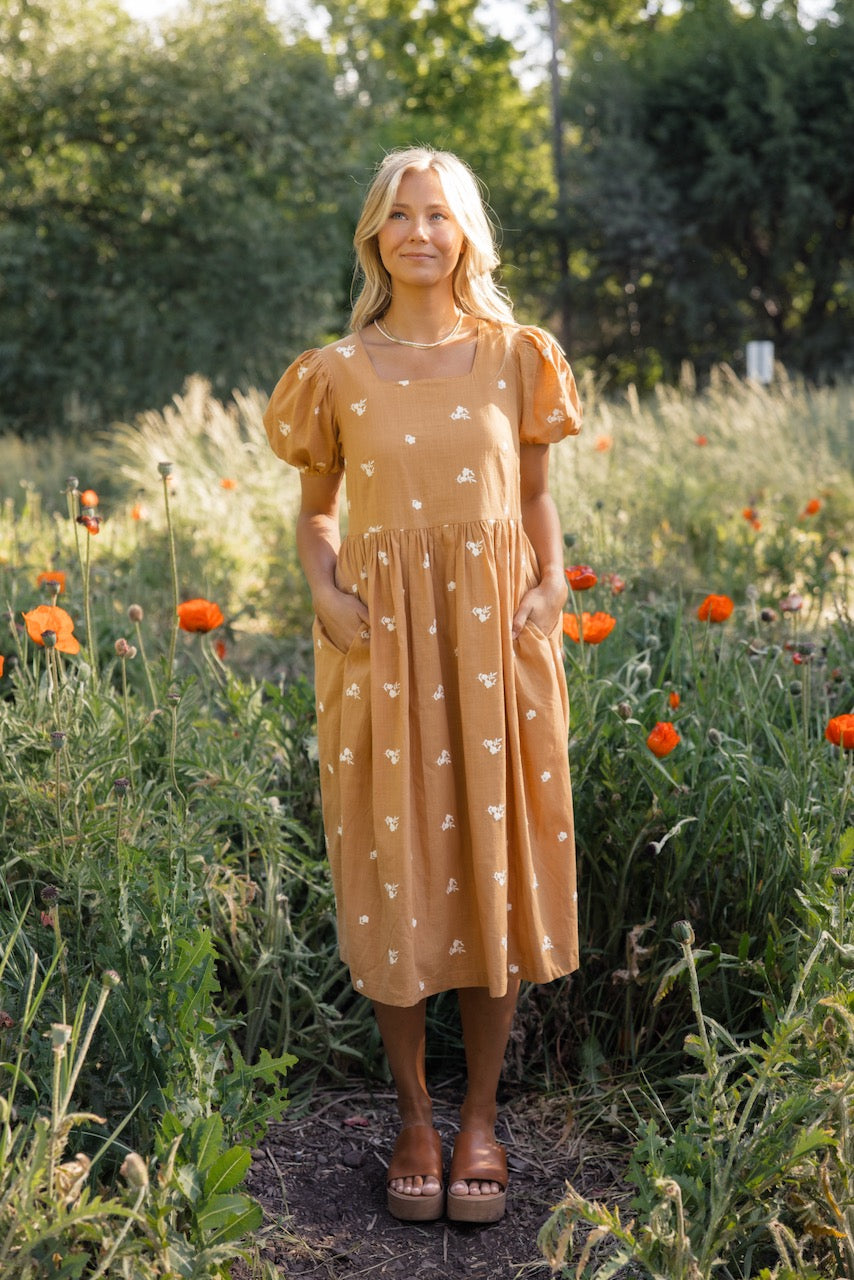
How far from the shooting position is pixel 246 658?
14.9ft

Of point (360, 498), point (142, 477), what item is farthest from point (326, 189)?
point (360, 498)

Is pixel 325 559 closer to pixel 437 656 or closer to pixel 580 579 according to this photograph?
pixel 437 656

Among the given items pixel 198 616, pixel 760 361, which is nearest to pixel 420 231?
pixel 198 616

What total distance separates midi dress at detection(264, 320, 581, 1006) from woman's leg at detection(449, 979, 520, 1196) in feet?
0.21

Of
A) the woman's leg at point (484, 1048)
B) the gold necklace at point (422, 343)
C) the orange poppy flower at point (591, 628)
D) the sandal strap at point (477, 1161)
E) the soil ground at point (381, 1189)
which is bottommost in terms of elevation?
the soil ground at point (381, 1189)

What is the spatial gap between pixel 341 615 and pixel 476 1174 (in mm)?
911

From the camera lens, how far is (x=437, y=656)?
193cm

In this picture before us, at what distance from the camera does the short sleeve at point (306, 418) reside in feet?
6.60

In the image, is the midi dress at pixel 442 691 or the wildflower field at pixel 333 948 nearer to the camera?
the wildflower field at pixel 333 948

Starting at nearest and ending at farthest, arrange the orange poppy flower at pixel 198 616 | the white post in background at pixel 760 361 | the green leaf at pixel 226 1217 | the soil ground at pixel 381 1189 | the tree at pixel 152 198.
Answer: the green leaf at pixel 226 1217 → the soil ground at pixel 381 1189 → the orange poppy flower at pixel 198 616 → the white post in background at pixel 760 361 → the tree at pixel 152 198

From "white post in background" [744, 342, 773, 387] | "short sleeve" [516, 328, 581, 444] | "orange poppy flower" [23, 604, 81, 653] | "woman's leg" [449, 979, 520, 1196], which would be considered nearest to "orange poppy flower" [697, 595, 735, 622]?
"short sleeve" [516, 328, 581, 444]

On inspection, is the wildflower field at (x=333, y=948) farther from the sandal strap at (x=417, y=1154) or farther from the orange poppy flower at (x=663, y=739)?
the sandal strap at (x=417, y=1154)

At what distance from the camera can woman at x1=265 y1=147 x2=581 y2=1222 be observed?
1.92 meters

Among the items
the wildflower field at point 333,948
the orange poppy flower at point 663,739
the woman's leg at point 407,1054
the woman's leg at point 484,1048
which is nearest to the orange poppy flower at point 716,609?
the wildflower field at point 333,948
